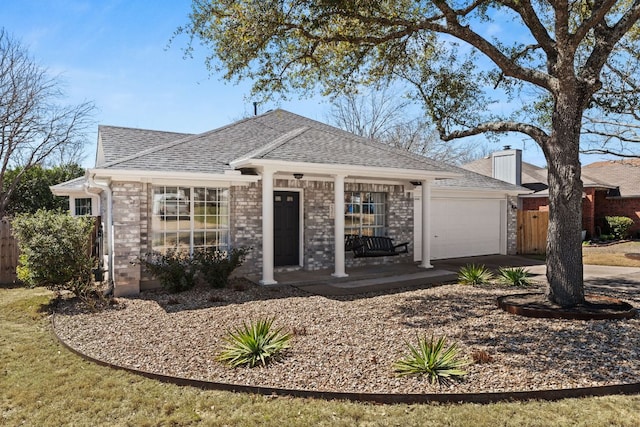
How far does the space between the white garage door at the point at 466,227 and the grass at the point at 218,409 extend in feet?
36.5

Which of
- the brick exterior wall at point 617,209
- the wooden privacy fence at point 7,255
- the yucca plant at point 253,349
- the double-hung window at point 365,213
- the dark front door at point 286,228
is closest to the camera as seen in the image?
the yucca plant at point 253,349

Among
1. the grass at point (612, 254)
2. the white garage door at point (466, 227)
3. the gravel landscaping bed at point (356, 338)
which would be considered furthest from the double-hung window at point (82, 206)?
the grass at point (612, 254)

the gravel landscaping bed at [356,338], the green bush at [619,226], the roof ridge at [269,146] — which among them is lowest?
the gravel landscaping bed at [356,338]

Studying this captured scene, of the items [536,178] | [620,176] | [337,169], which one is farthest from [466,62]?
[620,176]

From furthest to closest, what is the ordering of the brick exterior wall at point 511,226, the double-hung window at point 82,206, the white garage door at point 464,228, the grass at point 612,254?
the double-hung window at point 82,206, the brick exterior wall at point 511,226, the white garage door at point 464,228, the grass at point 612,254

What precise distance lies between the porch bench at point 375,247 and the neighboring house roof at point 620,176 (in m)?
17.1

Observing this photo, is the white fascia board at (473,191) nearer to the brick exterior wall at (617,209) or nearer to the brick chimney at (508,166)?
the brick chimney at (508,166)

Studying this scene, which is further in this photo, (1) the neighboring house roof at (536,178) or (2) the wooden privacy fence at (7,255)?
(1) the neighboring house roof at (536,178)

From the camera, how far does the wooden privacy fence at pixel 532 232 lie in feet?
59.0

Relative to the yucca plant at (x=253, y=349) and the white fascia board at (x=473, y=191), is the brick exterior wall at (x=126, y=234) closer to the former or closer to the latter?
the yucca plant at (x=253, y=349)

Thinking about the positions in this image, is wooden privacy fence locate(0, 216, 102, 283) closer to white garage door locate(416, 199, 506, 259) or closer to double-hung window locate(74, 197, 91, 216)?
double-hung window locate(74, 197, 91, 216)

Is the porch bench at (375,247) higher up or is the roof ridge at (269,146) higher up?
the roof ridge at (269,146)

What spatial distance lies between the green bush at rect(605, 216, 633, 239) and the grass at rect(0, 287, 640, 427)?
22.1 m

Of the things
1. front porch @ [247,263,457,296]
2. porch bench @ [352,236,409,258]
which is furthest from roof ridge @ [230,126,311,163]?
porch bench @ [352,236,409,258]
